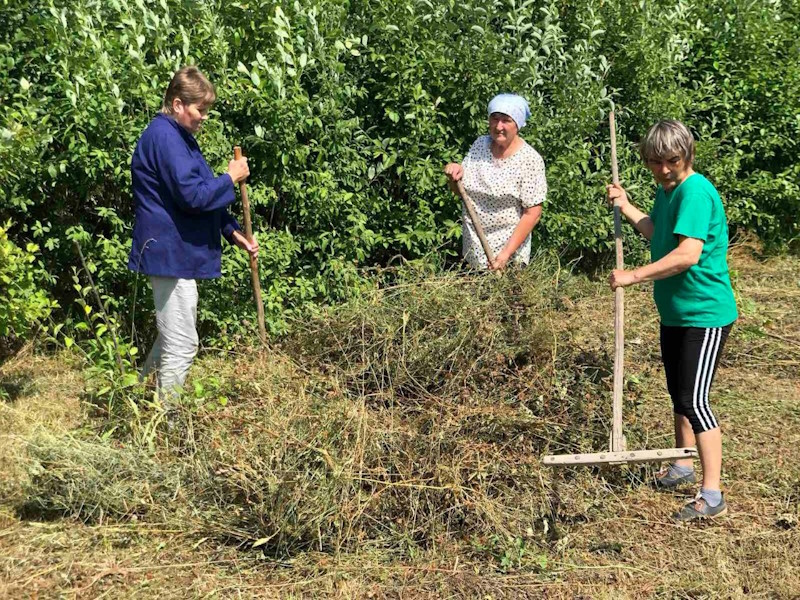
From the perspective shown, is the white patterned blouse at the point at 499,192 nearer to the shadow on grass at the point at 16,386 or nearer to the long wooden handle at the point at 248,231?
the long wooden handle at the point at 248,231

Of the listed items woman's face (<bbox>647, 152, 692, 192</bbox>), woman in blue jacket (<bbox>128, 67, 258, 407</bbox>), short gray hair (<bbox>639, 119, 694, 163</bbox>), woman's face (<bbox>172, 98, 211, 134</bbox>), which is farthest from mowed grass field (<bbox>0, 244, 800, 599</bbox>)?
woman's face (<bbox>172, 98, 211, 134</bbox>)

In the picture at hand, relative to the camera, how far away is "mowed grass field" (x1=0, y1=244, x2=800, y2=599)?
11.4 ft

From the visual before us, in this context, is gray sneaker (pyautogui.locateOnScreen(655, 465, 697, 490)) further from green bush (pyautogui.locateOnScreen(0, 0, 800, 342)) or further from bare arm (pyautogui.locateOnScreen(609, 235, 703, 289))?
green bush (pyautogui.locateOnScreen(0, 0, 800, 342))

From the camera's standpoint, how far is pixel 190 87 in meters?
4.09

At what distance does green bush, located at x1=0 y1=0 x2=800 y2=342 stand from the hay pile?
1057mm

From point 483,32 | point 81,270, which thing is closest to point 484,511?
point 81,270

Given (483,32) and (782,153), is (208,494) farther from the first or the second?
(782,153)

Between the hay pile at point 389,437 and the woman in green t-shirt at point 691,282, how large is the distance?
1.55ft

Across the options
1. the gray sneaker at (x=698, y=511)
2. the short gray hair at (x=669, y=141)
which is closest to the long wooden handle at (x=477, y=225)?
the short gray hair at (x=669, y=141)

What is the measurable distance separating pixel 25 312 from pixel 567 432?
2.71 metres

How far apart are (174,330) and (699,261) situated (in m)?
2.50

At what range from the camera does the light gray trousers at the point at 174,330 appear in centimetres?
430

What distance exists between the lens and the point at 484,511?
147 inches

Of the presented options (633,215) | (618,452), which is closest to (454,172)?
(633,215)
